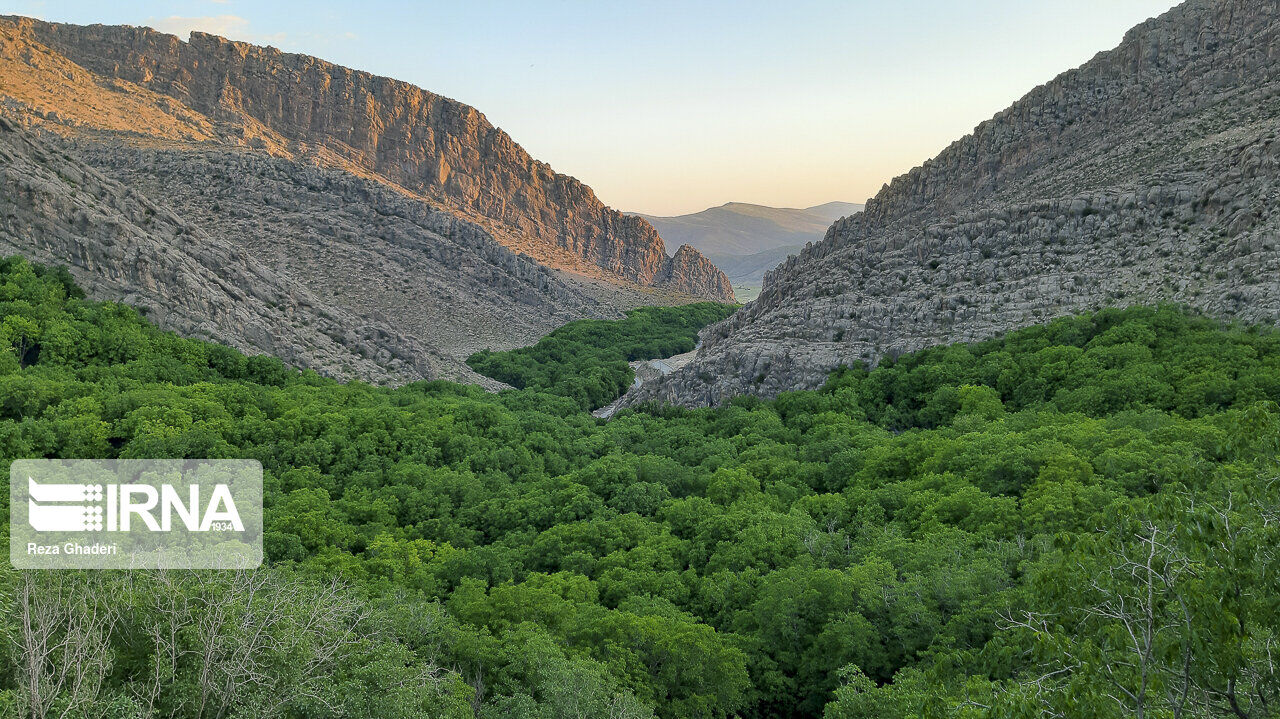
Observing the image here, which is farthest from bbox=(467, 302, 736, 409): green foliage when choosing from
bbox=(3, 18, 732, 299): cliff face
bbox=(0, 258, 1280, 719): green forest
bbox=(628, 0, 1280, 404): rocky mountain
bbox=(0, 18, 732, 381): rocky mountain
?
bbox=(3, 18, 732, 299): cliff face

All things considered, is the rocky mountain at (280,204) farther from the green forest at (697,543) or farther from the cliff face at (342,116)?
the green forest at (697,543)

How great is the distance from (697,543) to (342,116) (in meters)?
149

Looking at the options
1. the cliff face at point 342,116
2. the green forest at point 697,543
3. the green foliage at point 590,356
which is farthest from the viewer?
the cliff face at point 342,116

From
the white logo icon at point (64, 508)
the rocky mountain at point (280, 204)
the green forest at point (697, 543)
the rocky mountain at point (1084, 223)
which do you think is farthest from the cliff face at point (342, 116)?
the white logo icon at point (64, 508)

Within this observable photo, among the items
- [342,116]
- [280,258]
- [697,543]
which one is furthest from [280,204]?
[697,543]

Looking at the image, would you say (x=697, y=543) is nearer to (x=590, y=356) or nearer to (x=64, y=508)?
(x=64, y=508)

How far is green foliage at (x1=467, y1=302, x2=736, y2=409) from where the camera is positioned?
74.4 meters

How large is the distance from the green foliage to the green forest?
19430mm

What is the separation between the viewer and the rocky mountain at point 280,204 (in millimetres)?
52281

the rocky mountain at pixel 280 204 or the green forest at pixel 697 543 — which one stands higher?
the rocky mountain at pixel 280 204

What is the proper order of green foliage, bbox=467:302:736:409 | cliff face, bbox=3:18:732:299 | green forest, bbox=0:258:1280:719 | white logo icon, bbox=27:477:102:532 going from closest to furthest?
green forest, bbox=0:258:1280:719 < white logo icon, bbox=27:477:102:532 < green foliage, bbox=467:302:736:409 < cliff face, bbox=3:18:732:299

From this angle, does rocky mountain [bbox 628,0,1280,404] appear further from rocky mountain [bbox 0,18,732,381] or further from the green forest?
rocky mountain [bbox 0,18,732,381]

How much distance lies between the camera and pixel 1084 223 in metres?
51.9

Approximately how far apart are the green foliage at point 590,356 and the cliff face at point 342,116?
62529 mm
